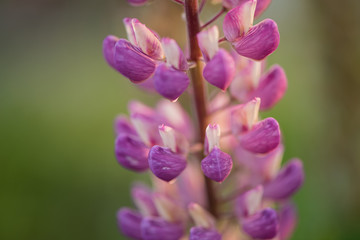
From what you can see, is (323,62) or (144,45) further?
(323,62)

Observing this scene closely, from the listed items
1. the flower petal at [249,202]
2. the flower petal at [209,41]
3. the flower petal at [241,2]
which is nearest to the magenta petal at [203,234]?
the flower petal at [249,202]

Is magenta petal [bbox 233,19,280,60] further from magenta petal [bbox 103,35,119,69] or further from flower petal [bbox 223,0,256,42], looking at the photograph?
magenta petal [bbox 103,35,119,69]

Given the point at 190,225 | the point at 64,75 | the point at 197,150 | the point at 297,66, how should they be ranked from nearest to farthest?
the point at 197,150, the point at 190,225, the point at 297,66, the point at 64,75

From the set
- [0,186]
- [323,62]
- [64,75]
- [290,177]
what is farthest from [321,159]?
[64,75]

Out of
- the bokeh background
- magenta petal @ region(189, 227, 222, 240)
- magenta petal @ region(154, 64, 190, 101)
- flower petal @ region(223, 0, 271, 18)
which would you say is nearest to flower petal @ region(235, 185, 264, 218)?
magenta petal @ region(189, 227, 222, 240)

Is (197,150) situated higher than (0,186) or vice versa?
(0,186)

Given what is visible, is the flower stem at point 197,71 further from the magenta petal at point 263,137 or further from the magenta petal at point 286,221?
the magenta petal at point 286,221

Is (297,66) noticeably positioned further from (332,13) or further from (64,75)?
(64,75)
